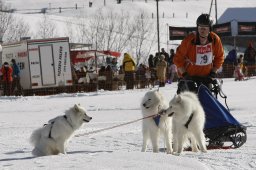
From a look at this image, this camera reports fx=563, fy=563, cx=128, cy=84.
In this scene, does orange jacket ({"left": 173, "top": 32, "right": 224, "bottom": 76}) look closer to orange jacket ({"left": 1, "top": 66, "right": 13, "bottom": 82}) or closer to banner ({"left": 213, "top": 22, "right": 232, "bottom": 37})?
orange jacket ({"left": 1, "top": 66, "right": 13, "bottom": 82})

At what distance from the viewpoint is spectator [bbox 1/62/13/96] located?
67.0 feet

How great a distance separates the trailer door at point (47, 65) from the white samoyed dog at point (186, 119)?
16123 mm

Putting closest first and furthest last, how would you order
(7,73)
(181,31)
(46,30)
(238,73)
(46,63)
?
1. (7,73)
2. (46,63)
3. (238,73)
4. (181,31)
5. (46,30)

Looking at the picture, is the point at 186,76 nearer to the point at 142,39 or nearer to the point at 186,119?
the point at 186,119

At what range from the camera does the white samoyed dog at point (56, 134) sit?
6910 mm

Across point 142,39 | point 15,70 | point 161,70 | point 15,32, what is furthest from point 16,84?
point 142,39

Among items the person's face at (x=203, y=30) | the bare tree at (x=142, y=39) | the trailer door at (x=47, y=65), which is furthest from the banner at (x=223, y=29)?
the person's face at (x=203, y=30)

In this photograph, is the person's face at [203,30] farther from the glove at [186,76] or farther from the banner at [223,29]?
the banner at [223,29]

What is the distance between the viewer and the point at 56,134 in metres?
6.98

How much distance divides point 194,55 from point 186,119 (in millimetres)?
1213

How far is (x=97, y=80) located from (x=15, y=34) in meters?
31.3

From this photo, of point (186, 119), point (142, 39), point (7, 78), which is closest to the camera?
point (186, 119)

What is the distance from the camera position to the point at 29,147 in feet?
27.3

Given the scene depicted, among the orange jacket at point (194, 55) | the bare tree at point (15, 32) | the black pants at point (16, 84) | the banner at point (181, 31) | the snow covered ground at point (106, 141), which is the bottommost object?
the snow covered ground at point (106, 141)
